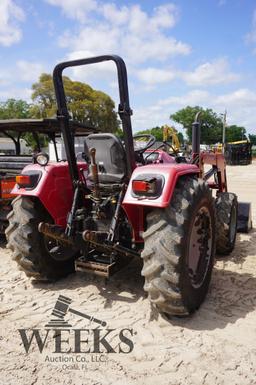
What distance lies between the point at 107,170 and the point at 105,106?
31.8 meters

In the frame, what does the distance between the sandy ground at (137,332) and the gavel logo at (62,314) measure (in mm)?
56

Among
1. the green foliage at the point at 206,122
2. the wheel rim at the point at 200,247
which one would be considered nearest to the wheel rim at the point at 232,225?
the wheel rim at the point at 200,247

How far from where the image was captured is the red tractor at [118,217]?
3154mm

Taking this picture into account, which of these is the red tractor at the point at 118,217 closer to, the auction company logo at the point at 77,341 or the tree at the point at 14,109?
the auction company logo at the point at 77,341

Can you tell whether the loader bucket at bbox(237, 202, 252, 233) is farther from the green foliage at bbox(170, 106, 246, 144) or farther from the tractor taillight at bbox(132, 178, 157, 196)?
the green foliage at bbox(170, 106, 246, 144)

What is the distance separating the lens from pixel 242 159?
3056 cm

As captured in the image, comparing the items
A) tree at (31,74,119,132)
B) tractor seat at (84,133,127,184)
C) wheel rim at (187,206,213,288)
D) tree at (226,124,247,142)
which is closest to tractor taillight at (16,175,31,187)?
tractor seat at (84,133,127,184)

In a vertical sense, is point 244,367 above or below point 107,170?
below

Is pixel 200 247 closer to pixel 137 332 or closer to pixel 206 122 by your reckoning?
pixel 137 332

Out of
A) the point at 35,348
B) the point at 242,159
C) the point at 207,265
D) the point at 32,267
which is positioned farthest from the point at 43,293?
the point at 242,159

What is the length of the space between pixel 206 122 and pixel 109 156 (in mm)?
68347

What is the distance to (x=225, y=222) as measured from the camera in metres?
5.18

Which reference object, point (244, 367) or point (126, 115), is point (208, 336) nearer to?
point (244, 367)

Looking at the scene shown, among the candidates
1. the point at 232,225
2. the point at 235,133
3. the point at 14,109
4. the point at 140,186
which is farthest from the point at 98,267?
the point at 235,133
